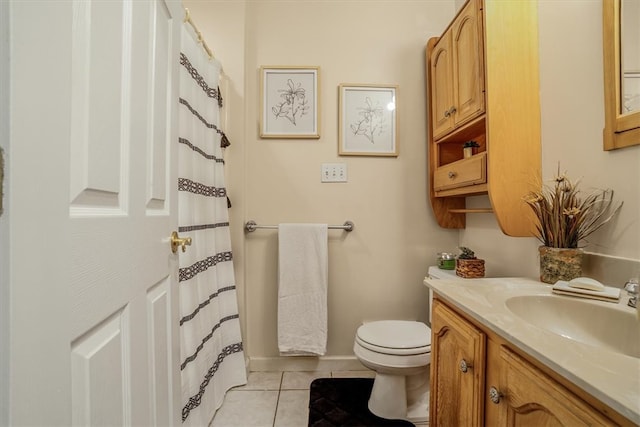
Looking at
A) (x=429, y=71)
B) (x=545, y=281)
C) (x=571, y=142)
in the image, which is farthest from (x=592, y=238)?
(x=429, y=71)

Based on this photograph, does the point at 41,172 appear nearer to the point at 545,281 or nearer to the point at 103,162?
the point at 103,162

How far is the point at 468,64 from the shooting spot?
1269mm

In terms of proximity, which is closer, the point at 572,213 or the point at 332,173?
the point at 572,213

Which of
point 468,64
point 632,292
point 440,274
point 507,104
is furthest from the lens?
point 440,274

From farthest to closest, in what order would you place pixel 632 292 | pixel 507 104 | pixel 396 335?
1. pixel 396 335
2. pixel 507 104
3. pixel 632 292

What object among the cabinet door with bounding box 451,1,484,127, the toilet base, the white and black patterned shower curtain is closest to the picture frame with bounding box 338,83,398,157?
the cabinet door with bounding box 451,1,484,127

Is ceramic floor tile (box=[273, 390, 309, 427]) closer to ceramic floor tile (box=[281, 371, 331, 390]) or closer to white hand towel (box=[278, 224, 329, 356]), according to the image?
ceramic floor tile (box=[281, 371, 331, 390])

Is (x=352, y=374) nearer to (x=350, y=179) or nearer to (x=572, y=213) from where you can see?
(x=350, y=179)

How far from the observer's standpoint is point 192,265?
1.17 metres

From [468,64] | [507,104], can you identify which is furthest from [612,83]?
[468,64]

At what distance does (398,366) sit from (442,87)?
1.42m

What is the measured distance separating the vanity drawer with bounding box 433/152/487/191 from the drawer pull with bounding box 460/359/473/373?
0.74m

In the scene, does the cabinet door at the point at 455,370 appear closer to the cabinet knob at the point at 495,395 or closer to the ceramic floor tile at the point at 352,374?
the cabinet knob at the point at 495,395

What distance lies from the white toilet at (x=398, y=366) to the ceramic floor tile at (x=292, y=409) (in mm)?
335
